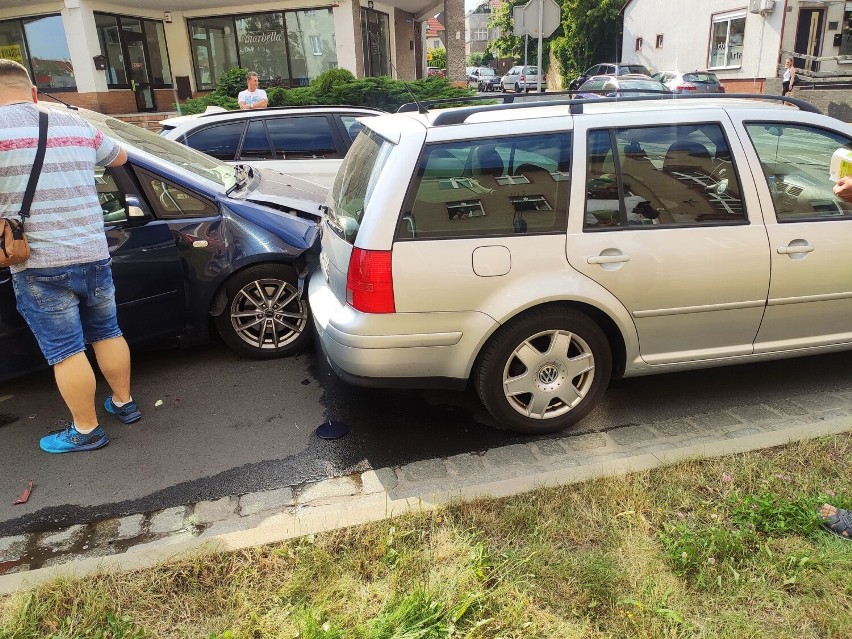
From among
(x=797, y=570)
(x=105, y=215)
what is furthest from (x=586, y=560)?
(x=105, y=215)

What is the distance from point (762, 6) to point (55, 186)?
27.5 metres

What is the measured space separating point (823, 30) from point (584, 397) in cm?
2840

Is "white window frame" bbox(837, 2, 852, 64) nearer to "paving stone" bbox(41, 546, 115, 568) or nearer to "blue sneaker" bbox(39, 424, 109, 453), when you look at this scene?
"blue sneaker" bbox(39, 424, 109, 453)

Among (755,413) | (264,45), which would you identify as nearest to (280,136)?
(755,413)

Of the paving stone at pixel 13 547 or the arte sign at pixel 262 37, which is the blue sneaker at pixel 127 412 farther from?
the arte sign at pixel 262 37

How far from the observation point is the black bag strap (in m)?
3.42

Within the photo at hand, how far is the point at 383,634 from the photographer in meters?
2.38

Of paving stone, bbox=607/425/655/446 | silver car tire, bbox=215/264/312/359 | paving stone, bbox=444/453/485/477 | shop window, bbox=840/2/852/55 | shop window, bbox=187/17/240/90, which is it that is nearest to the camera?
paving stone, bbox=444/453/485/477

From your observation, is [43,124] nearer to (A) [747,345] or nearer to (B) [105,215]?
(B) [105,215]

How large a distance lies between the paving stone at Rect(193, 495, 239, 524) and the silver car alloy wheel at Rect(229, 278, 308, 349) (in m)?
1.69


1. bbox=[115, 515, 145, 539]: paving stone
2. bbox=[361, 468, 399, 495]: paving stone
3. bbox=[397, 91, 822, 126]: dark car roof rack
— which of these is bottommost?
bbox=[361, 468, 399, 495]: paving stone

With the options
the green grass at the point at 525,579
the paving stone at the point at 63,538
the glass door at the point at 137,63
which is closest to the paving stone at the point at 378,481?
the green grass at the point at 525,579

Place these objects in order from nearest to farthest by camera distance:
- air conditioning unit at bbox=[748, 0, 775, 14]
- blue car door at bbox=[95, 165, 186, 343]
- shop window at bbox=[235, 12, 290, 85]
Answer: blue car door at bbox=[95, 165, 186, 343] → shop window at bbox=[235, 12, 290, 85] → air conditioning unit at bbox=[748, 0, 775, 14]

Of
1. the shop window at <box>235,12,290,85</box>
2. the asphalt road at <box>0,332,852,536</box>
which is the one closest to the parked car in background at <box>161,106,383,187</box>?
the asphalt road at <box>0,332,852,536</box>
